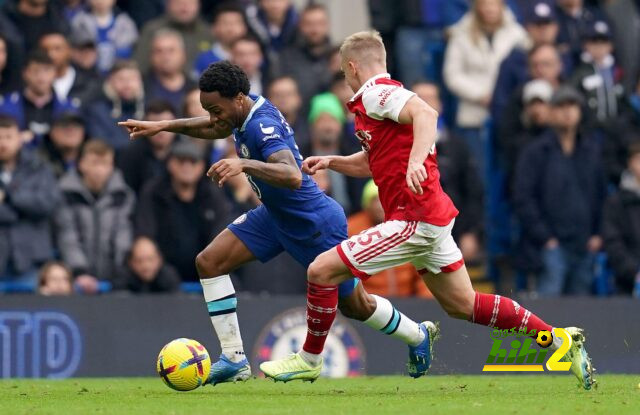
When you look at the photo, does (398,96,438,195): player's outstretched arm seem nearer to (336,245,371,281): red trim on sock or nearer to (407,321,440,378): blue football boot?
(336,245,371,281): red trim on sock

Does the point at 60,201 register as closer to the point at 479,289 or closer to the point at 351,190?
the point at 351,190

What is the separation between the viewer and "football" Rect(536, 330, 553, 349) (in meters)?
10.0

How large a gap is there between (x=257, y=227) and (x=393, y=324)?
127cm

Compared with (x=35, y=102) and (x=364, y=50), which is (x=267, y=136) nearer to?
(x=364, y=50)

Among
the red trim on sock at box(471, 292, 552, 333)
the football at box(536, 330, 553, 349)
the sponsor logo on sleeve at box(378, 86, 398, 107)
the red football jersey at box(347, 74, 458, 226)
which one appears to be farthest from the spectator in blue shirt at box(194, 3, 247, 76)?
the football at box(536, 330, 553, 349)

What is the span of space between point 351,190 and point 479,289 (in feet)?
5.87

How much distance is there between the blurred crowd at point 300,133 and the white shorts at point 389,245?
464cm

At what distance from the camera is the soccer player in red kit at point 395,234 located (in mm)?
9719

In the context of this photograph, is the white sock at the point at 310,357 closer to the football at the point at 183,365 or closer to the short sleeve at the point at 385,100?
the football at the point at 183,365

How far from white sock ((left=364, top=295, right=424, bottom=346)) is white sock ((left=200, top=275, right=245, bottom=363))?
100cm

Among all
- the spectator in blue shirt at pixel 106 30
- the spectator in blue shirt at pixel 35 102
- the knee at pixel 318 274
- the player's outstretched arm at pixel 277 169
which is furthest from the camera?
the spectator in blue shirt at pixel 106 30

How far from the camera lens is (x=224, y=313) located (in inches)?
416

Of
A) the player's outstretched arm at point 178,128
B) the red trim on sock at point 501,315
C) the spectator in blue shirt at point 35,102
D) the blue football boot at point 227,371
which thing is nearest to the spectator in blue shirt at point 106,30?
the spectator in blue shirt at point 35,102

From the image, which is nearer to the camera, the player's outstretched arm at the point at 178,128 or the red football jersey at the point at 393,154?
the red football jersey at the point at 393,154
